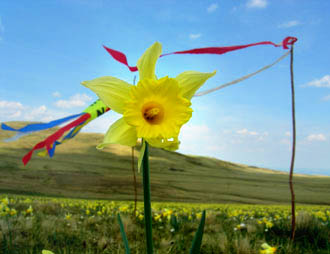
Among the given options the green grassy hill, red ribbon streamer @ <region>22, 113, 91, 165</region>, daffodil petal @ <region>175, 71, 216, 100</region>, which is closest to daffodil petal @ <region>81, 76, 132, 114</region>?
daffodil petal @ <region>175, 71, 216, 100</region>

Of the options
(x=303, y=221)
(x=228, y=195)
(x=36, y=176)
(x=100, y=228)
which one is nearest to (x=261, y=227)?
(x=303, y=221)

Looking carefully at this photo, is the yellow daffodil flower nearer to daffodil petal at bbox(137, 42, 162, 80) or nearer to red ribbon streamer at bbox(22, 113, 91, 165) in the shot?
daffodil petal at bbox(137, 42, 162, 80)

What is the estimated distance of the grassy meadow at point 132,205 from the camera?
1956 mm

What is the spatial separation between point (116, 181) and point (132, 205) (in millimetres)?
7549

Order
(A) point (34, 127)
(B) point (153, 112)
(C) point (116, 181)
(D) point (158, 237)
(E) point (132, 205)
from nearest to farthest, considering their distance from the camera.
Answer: (B) point (153, 112) < (A) point (34, 127) < (D) point (158, 237) < (E) point (132, 205) < (C) point (116, 181)

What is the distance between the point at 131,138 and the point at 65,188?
1040cm

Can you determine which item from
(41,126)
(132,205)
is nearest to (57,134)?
(41,126)

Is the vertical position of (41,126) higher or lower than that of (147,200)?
higher

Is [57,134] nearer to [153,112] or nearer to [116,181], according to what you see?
[153,112]

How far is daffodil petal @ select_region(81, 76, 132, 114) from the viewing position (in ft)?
2.64

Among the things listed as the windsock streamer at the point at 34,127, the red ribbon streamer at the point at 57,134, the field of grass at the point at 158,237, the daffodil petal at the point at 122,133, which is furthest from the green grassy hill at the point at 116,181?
the daffodil petal at the point at 122,133

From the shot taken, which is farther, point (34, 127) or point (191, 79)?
point (34, 127)

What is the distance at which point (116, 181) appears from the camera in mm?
11539

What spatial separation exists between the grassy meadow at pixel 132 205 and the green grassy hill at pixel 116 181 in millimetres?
39
